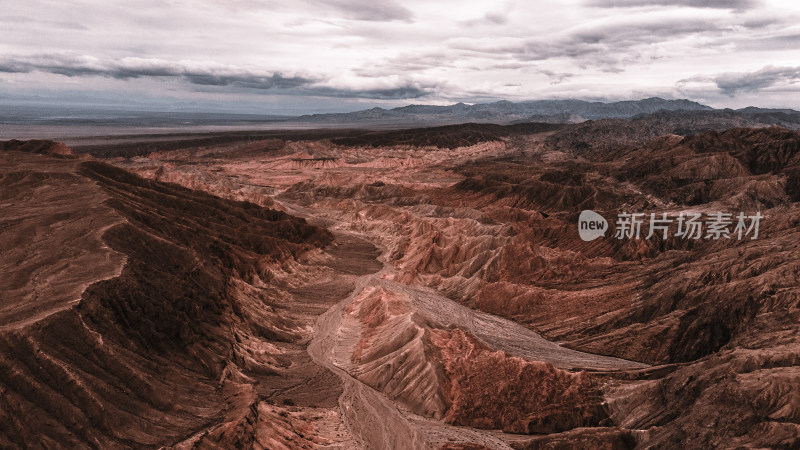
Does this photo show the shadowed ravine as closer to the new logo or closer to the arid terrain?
the arid terrain

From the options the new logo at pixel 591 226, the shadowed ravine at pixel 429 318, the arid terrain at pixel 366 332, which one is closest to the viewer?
the arid terrain at pixel 366 332

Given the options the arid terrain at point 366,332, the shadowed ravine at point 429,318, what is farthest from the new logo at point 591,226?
the shadowed ravine at point 429,318

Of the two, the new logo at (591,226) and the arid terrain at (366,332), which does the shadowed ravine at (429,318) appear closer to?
the arid terrain at (366,332)

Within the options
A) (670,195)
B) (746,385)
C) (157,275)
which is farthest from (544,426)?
(670,195)

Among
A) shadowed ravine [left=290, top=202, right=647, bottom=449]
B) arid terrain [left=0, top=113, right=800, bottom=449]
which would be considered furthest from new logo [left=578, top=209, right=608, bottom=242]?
shadowed ravine [left=290, top=202, right=647, bottom=449]

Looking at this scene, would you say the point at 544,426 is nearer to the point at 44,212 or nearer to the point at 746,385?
the point at 746,385

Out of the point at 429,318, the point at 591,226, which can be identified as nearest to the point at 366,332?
the point at 429,318

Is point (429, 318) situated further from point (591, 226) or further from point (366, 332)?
point (591, 226)

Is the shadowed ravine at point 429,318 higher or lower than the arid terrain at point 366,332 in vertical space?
lower
